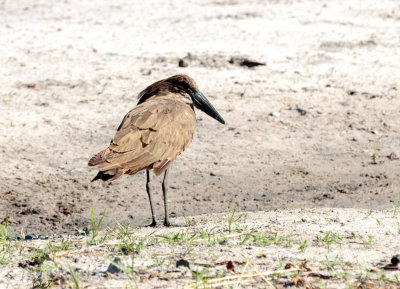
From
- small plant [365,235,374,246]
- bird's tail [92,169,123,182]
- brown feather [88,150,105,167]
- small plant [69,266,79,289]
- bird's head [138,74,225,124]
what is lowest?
small plant [365,235,374,246]

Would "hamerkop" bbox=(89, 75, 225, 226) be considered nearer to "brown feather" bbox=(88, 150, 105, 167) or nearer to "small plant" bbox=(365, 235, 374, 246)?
"brown feather" bbox=(88, 150, 105, 167)

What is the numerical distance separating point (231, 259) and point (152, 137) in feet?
5.33

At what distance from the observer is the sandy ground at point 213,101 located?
682 centimetres

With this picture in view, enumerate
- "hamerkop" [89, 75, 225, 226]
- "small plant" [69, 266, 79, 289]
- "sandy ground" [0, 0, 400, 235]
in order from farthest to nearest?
"sandy ground" [0, 0, 400, 235], "hamerkop" [89, 75, 225, 226], "small plant" [69, 266, 79, 289]

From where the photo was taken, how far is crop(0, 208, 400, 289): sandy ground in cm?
400

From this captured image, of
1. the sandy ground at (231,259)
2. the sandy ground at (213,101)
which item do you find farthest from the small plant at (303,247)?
the sandy ground at (213,101)

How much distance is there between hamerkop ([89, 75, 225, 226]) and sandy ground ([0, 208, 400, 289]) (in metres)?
0.54

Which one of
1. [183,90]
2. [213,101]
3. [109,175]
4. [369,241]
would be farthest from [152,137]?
[213,101]

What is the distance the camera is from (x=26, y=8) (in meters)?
12.3

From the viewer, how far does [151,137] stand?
18.6 ft

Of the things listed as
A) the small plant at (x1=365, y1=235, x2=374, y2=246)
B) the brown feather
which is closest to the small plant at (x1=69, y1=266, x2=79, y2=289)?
the brown feather

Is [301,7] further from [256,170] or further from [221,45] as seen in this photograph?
[256,170]

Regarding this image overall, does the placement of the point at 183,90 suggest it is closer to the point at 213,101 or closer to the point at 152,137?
the point at 152,137

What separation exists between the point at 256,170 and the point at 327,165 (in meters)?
0.71
